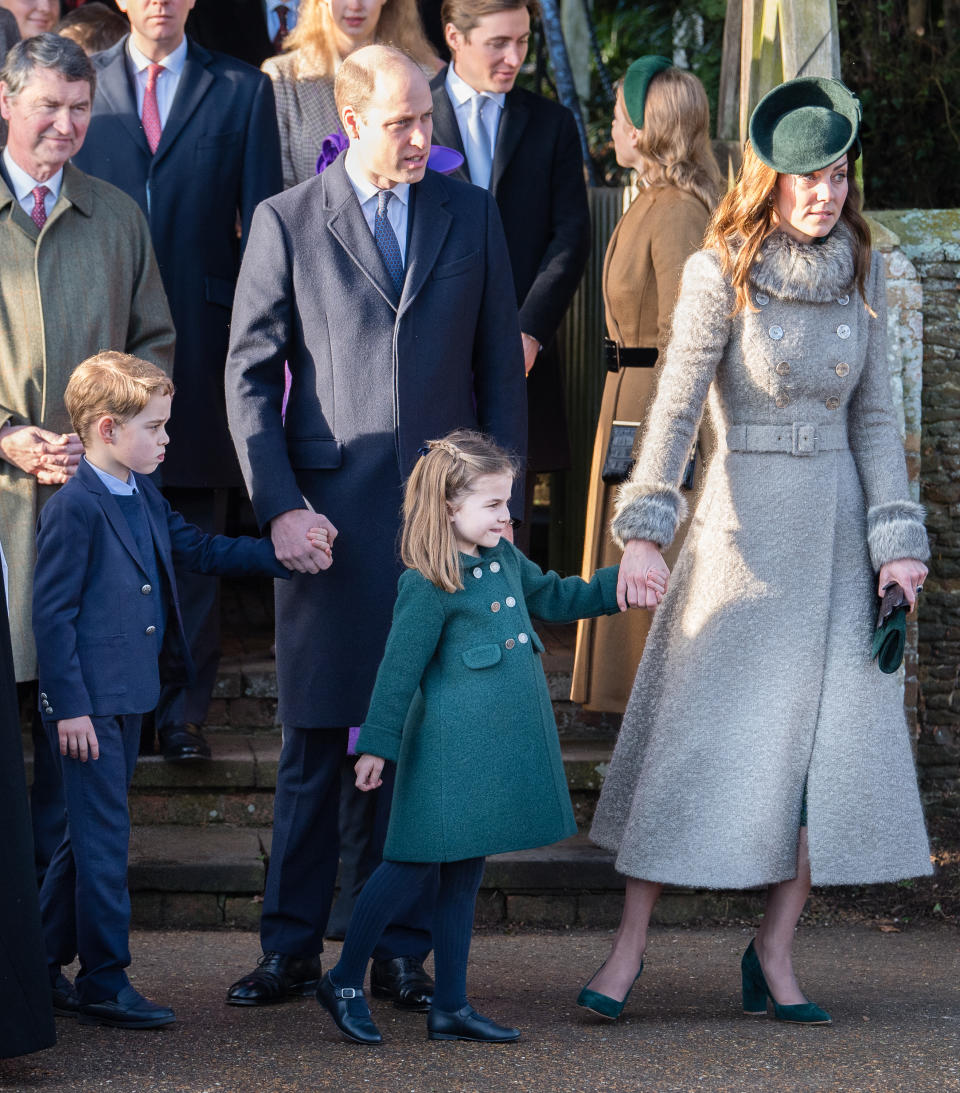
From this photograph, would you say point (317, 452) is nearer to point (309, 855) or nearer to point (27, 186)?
point (309, 855)

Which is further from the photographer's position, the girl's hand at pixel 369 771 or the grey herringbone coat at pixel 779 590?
the grey herringbone coat at pixel 779 590

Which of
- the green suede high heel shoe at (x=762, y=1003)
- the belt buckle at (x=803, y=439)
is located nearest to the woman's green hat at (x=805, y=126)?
the belt buckle at (x=803, y=439)

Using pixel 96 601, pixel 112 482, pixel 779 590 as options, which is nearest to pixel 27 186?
pixel 112 482

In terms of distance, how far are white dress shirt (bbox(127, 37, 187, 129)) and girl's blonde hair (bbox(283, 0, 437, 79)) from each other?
42cm

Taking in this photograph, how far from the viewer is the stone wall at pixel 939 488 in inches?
228

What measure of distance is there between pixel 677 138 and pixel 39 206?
5.95 feet

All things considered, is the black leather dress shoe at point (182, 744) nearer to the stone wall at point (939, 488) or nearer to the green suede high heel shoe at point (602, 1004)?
the green suede high heel shoe at point (602, 1004)

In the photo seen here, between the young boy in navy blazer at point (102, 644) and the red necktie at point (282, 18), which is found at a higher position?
the red necktie at point (282, 18)

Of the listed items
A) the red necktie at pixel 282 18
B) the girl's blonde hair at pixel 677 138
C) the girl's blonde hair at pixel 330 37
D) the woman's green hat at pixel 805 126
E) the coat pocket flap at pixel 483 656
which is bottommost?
the coat pocket flap at pixel 483 656

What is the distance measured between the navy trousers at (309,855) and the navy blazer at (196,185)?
1.41 meters

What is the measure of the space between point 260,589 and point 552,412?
2.52 meters

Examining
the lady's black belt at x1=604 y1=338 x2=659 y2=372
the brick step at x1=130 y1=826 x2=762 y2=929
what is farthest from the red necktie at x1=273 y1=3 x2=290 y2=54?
the brick step at x1=130 y1=826 x2=762 y2=929

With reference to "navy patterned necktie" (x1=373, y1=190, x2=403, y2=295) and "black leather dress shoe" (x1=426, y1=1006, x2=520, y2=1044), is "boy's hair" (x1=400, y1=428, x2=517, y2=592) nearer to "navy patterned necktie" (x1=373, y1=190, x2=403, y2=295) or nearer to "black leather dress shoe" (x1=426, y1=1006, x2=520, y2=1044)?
"navy patterned necktie" (x1=373, y1=190, x2=403, y2=295)

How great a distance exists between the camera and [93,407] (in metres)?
3.75
